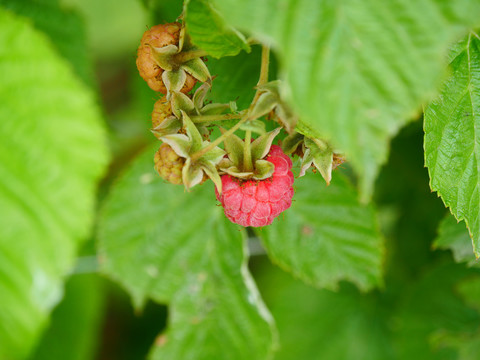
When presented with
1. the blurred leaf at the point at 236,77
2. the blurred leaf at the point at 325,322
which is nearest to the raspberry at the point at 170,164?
the blurred leaf at the point at 236,77

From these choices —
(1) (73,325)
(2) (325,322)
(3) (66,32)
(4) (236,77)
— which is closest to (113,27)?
(3) (66,32)

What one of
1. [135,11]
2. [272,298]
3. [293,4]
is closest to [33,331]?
[293,4]

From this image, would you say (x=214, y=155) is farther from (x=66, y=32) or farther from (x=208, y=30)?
(x=66, y=32)

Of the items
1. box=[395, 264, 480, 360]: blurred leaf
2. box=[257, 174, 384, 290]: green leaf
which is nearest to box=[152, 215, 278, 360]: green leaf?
box=[257, 174, 384, 290]: green leaf

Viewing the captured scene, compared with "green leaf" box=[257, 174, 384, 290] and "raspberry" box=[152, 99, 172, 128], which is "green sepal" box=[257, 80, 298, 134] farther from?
"green leaf" box=[257, 174, 384, 290]

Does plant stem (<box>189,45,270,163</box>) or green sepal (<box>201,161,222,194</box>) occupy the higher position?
plant stem (<box>189,45,270,163</box>)

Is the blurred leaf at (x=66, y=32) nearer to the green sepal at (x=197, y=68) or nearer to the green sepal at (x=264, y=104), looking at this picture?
the green sepal at (x=197, y=68)
